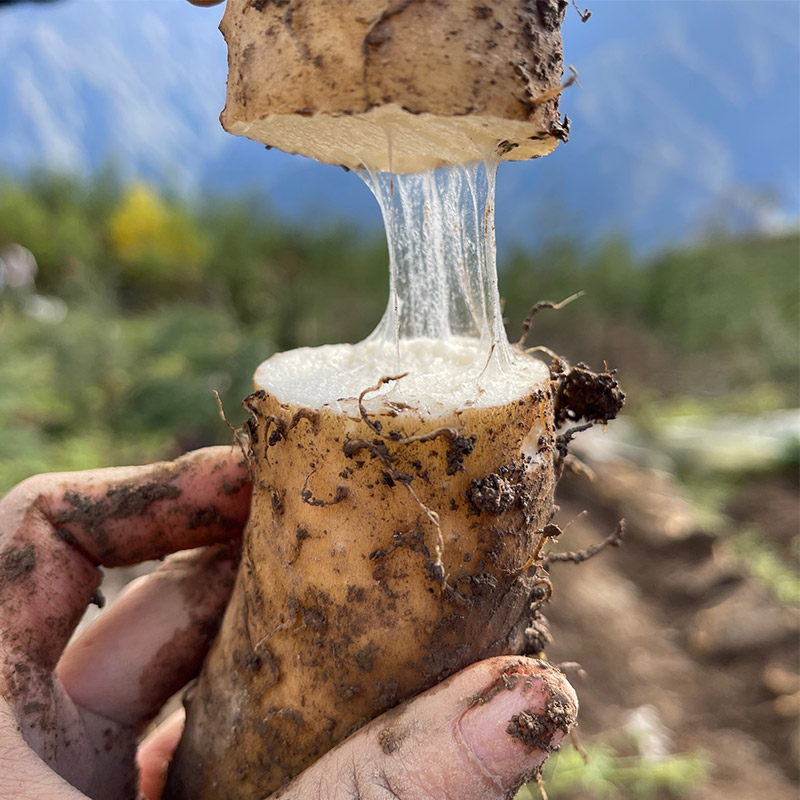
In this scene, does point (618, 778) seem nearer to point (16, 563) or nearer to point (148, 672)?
point (148, 672)

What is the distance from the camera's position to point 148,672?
149 cm

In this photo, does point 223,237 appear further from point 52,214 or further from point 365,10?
point 365,10

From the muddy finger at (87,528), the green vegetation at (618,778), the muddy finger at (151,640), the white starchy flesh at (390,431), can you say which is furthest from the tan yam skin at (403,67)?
the green vegetation at (618,778)

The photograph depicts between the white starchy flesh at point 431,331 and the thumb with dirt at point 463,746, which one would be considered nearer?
the thumb with dirt at point 463,746

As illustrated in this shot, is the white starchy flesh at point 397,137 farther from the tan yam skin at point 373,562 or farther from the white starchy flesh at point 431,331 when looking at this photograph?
the tan yam skin at point 373,562

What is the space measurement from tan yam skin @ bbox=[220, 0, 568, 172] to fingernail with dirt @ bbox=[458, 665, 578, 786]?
79cm

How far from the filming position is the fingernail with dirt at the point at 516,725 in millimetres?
949

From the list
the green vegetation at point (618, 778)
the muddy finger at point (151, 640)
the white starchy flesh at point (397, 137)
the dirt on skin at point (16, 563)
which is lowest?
the green vegetation at point (618, 778)

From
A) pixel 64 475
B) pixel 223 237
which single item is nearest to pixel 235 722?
pixel 64 475

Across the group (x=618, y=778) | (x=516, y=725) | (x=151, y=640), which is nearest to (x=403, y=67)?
(x=516, y=725)

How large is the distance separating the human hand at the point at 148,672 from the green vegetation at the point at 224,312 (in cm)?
239

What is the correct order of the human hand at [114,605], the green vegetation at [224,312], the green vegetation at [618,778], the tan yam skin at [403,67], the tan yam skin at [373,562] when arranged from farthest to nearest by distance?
the green vegetation at [224,312] → the green vegetation at [618,778] → the human hand at [114,605] → the tan yam skin at [373,562] → the tan yam skin at [403,67]

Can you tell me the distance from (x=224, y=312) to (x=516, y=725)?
16.9 ft

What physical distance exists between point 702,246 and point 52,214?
9.31 meters
